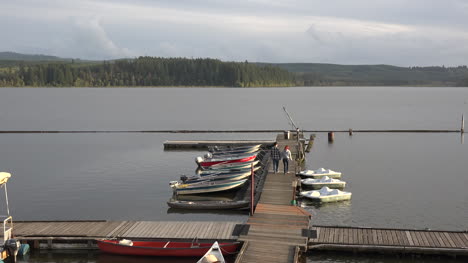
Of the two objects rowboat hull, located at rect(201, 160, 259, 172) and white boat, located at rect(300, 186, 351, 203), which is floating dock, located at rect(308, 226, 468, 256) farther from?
rowboat hull, located at rect(201, 160, 259, 172)

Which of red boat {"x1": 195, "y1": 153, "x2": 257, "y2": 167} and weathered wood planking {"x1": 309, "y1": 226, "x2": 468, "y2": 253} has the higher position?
red boat {"x1": 195, "y1": 153, "x2": 257, "y2": 167}

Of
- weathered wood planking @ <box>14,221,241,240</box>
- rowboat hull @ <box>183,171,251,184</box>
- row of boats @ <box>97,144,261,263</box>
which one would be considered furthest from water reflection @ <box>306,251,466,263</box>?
rowboat hull @ <box>183,171,251,184</box>

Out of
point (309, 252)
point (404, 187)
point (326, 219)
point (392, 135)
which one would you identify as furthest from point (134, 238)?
point (392, 135)

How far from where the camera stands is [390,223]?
28.8 meters

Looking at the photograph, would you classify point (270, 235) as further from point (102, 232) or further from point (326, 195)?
point (326, 195)

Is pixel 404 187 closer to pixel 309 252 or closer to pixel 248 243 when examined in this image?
pixel 309 252

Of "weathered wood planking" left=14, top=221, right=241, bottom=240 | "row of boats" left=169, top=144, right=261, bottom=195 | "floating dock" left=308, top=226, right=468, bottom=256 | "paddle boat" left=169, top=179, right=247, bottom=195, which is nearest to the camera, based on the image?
"floating dock" left=308, top=226, right=468, bottom=256

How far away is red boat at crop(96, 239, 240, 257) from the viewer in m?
22.0

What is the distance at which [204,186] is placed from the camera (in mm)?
33938

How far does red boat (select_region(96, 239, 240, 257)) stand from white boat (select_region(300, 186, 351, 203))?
11251 millimetres

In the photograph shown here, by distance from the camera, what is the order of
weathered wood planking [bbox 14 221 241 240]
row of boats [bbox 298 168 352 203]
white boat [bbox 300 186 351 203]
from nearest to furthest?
weathered wood planking [bbox 14 221 241 240], white boat [bbox 300 186 351 203], row of boats [bbox 298 168 352 203]

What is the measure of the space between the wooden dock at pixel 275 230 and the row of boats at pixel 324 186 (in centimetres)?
299

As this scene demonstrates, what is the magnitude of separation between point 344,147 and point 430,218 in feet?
97.3

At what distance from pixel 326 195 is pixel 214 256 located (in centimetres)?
1384
